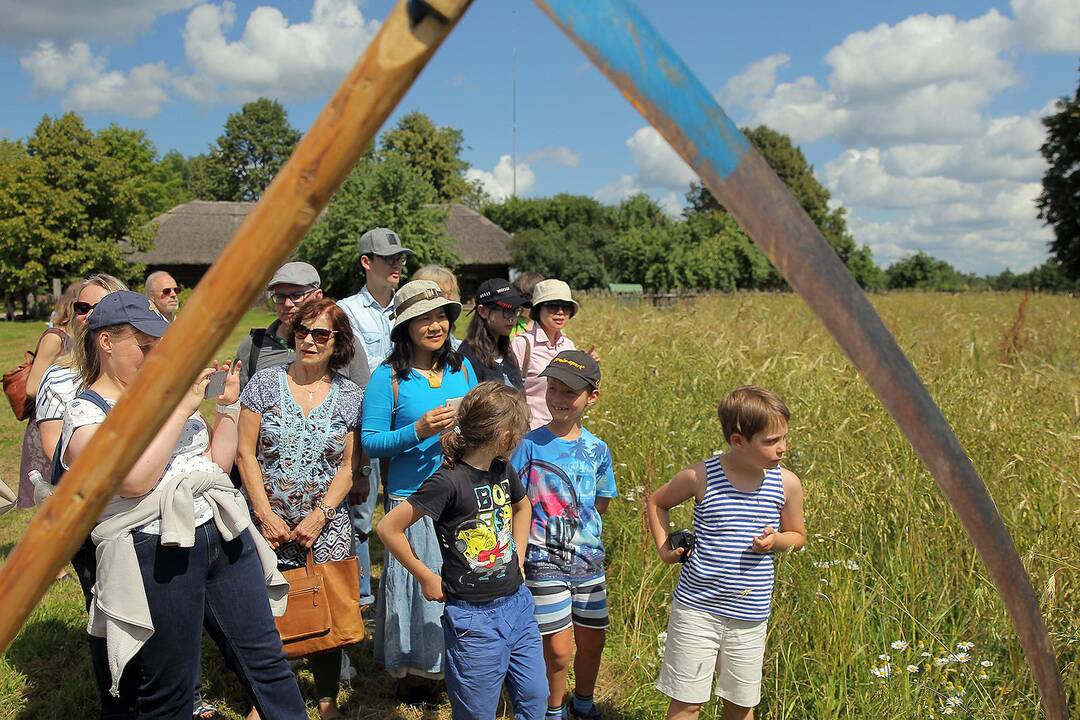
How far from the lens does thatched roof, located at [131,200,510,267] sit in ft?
130

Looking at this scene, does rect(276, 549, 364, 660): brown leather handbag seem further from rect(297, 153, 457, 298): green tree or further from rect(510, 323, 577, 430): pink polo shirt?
rect(297, 153, 457, 298): green tree

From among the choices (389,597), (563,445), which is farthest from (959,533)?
(389,597)

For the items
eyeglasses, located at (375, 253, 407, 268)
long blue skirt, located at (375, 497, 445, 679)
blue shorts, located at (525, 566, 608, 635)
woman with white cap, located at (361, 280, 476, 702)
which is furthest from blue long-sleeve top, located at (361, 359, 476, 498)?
eyeglasses, located at (375, 253, 407, 268)

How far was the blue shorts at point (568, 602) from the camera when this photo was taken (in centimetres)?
317

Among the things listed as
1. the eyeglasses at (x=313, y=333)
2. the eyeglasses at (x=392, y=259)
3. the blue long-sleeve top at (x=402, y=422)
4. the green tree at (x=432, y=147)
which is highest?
the green tree at (x=432, y=147)

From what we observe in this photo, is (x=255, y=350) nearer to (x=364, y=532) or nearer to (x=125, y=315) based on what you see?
(x=364, y=532)

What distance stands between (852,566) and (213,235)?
1723 inches

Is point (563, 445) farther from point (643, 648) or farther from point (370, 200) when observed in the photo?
point (370, 200)

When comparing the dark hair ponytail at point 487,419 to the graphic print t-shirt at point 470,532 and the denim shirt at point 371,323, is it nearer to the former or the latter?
the graphic print t-shirt at point 470,532

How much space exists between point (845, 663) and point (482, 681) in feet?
4.33

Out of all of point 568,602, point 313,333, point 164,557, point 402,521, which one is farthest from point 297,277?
point 568,602

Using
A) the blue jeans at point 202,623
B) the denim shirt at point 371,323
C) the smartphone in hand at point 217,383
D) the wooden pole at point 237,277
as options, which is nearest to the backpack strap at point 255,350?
the denim shirt at point 371,323

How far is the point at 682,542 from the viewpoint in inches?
112

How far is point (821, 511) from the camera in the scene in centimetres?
373
